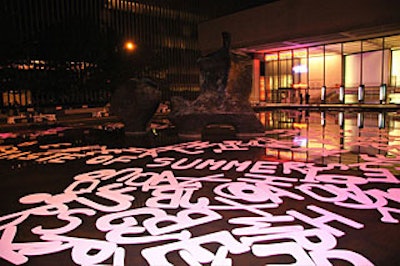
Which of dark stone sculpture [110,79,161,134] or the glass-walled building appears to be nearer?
dark stone sculpture [110,79,161,134]

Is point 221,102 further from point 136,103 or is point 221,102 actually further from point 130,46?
point 130,46

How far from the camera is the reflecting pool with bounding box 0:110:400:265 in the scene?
92.7 inches

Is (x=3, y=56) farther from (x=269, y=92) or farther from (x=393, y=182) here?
(x=269, y=92)

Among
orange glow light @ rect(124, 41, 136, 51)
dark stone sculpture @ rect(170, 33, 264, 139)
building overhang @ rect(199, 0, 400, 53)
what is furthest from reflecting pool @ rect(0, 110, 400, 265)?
orange glow light @ rect(124, 41, 136, 51)

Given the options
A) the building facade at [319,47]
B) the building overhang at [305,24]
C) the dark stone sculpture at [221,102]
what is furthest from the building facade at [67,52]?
the building facade at [319,47]

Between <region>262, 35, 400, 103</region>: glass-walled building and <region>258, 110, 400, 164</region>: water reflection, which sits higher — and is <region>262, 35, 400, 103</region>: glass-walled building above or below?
above

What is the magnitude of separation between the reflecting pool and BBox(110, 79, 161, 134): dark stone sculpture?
2721 mm

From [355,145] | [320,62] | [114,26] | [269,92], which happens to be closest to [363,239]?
[355,145]

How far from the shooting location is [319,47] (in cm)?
1878

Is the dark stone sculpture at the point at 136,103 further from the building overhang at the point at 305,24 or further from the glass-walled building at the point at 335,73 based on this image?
the glass-walled building at the point at 335,73

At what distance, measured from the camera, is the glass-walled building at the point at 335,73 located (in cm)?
1700

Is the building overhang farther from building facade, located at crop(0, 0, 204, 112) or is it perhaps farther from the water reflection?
the water reflection

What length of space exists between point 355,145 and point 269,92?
16.1m

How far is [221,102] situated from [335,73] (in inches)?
516
